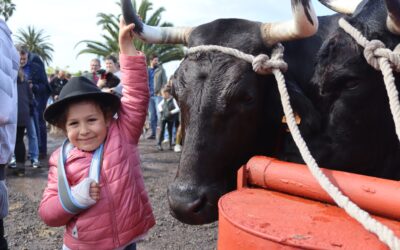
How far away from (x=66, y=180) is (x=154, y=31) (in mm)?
1125

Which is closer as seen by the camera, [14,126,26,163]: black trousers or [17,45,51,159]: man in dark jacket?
[14,126,26,163]: black trousers

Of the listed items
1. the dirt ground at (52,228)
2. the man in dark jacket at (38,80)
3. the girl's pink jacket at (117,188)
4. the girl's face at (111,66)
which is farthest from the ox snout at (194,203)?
the man in dark jacket at (38,80)

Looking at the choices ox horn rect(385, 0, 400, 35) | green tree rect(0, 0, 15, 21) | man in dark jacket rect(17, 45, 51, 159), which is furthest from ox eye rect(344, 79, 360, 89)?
green tree rect(0, 0, 15, 21)

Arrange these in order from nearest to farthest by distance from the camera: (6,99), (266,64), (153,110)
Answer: (266,64) → (6,99) → (153,110)

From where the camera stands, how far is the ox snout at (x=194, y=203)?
78.6 inches

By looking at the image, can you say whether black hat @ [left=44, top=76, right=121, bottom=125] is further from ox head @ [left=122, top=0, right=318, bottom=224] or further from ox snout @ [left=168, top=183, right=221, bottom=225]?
ox snout @ [left=168, top=183, right=221, bottom=225]

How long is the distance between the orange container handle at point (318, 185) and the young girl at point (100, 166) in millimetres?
1007

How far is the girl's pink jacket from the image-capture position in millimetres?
2207

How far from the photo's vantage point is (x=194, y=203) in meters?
1.99

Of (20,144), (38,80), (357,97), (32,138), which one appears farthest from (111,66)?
(357,97)

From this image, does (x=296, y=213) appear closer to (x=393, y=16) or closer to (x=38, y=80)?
(x=393, y=16)

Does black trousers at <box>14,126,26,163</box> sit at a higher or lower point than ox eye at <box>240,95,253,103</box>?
lower

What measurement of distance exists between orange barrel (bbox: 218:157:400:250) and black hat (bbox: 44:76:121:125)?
1.23m

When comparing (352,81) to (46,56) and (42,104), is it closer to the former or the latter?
(42,104)
